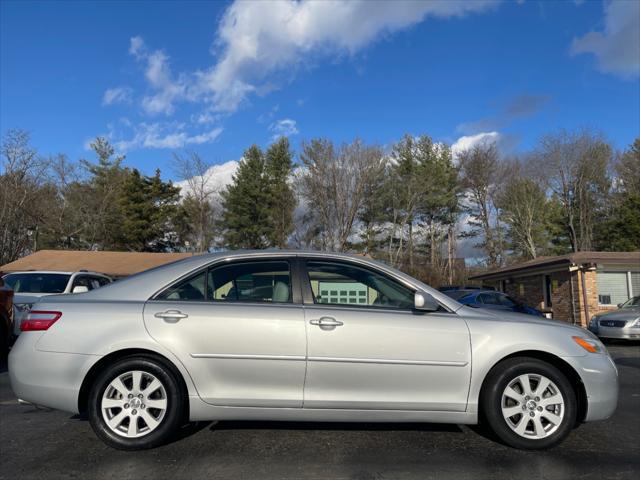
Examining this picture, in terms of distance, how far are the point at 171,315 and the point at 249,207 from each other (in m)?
39.0

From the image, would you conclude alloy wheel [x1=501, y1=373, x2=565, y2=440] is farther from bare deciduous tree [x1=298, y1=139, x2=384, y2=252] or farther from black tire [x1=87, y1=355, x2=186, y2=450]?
bare deciduous tree [x1=298, y1=139, x2=384, y2=252]

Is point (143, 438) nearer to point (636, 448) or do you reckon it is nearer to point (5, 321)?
point (636, 448)

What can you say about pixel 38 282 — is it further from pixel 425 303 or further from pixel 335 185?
pixel 335 185

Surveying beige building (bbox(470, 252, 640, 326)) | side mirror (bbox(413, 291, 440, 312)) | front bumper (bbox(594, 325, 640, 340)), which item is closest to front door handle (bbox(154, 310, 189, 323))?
side mirror (bbox(413, 291, 440, 312))

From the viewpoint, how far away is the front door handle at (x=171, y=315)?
3.91 metres

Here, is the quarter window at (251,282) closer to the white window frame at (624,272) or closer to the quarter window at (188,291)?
the quarter window at (188,291)

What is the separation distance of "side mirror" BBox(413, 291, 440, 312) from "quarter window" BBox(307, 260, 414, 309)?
0.40 ft

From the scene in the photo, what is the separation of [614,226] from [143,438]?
40.4m

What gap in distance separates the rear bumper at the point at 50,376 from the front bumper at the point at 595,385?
12.4 ft

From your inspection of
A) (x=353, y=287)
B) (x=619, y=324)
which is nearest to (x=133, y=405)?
(x=353, y=287)

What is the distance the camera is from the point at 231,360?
3.85 metres

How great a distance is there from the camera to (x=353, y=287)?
421 centimetres

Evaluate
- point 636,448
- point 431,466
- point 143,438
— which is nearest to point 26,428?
point 143,438

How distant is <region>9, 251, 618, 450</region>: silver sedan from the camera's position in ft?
12.6
